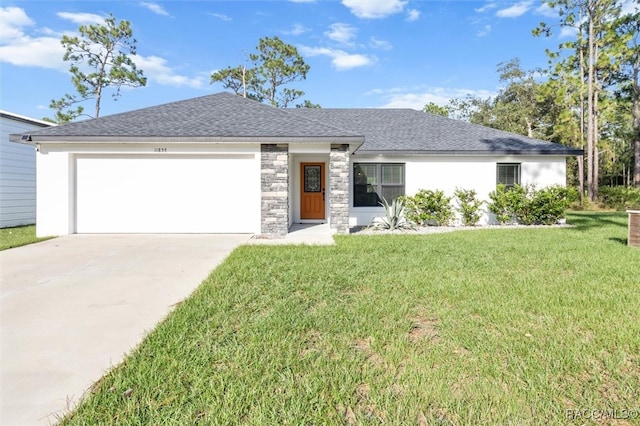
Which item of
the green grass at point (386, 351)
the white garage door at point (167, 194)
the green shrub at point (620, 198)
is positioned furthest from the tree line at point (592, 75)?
the white garage door at point (167, 194)

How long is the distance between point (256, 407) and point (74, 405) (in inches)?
46.8

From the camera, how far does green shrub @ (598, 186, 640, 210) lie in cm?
1709

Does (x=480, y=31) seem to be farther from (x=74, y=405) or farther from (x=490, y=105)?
(x=490, y=105)

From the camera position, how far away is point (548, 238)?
8.09m

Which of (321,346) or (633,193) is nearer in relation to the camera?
(321,346)

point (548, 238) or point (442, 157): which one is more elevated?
point (442, 157)

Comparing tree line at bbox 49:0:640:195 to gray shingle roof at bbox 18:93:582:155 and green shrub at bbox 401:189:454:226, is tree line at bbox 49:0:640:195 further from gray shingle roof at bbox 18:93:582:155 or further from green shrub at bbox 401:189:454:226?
green shrub at bbox 401:189:454:226

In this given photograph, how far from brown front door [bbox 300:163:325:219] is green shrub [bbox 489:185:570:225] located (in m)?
5.87

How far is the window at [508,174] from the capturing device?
11.5m

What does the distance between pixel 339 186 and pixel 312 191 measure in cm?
298

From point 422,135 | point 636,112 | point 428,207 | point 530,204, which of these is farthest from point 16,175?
point 636,112

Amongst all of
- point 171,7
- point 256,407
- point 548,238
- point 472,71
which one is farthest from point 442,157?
point 472,71

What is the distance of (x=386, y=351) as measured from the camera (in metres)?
2.70

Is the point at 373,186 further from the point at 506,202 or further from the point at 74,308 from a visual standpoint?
the point at 74,308
